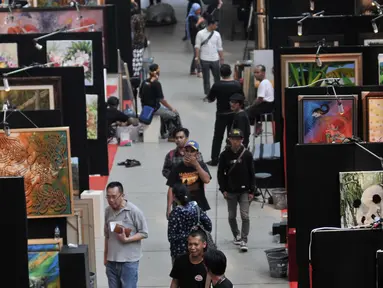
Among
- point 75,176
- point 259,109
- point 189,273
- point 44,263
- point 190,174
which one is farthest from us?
point 259,109

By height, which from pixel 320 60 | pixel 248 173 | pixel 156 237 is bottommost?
pixel 156 237

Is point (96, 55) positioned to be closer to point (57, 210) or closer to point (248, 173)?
point (248, 173)

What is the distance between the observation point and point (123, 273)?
12.2 metres

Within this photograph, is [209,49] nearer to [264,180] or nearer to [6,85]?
[264,180]

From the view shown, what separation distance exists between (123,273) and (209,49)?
13371 millimetres

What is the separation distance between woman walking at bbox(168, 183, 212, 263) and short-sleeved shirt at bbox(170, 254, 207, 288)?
4.36 ft

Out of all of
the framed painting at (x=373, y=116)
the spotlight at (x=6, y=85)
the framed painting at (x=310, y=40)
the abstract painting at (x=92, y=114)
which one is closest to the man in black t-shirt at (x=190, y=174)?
the spotlight at (x=6, y=85)

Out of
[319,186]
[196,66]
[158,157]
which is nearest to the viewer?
[319,186]

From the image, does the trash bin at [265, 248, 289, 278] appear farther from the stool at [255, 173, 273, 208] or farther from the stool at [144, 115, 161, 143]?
the stool at [144, 115, 161, 143]

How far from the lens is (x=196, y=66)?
2830 centimetres

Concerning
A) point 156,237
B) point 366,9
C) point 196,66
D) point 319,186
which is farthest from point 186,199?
point 196,66

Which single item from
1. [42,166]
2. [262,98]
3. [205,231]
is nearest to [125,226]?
[205,231]

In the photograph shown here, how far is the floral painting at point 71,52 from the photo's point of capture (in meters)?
16.3

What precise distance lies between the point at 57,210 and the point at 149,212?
5.26 metres
